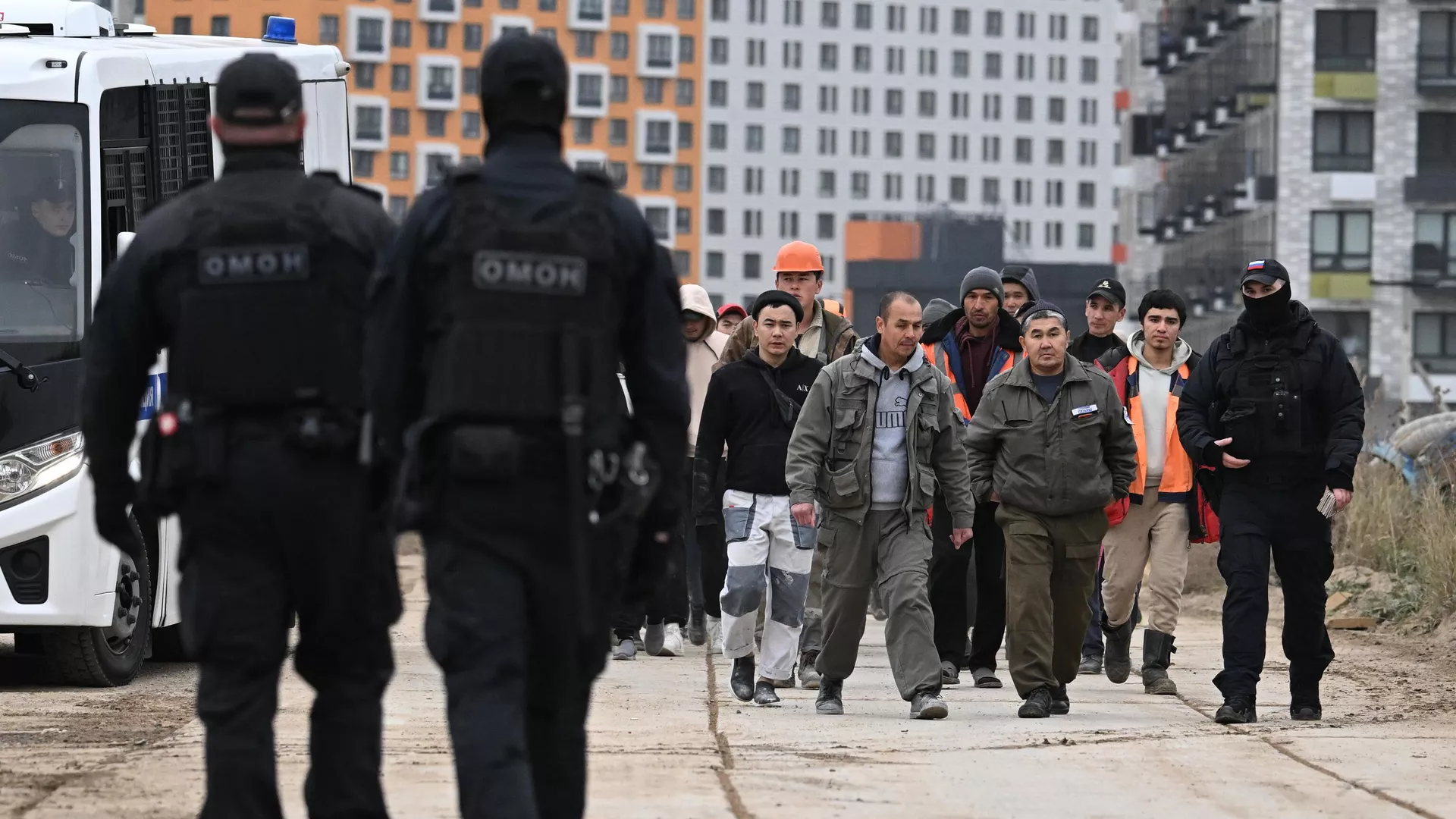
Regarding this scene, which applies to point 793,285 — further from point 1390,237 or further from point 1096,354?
point 1390,237

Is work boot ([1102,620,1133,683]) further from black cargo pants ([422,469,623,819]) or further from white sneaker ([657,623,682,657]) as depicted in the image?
black cargo pants ([422,469,623,819])

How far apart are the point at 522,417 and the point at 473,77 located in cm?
13581

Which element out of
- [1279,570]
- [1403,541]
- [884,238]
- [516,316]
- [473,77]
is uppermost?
[473,77]

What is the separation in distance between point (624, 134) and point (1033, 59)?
26.3 meters

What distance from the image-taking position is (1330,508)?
1087 centimetres

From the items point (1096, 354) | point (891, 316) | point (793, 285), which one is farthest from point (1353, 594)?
point (891, 316)

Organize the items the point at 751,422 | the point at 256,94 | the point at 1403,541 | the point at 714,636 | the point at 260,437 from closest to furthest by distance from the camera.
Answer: the point at 260,437 < the point at 256,94 < the point at 751,422 < the point at 714,636 < the point at 1403,541

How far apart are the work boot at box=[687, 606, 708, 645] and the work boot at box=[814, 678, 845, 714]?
446 cm

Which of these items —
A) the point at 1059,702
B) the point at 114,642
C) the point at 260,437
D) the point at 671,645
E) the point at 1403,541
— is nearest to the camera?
the point at 260,437

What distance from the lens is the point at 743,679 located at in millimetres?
11602

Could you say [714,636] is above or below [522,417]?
below

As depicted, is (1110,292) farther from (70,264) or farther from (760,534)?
(70,264)

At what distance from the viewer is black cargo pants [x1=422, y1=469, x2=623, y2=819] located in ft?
18.0

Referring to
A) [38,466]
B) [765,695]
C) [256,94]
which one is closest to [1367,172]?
[765,695]
